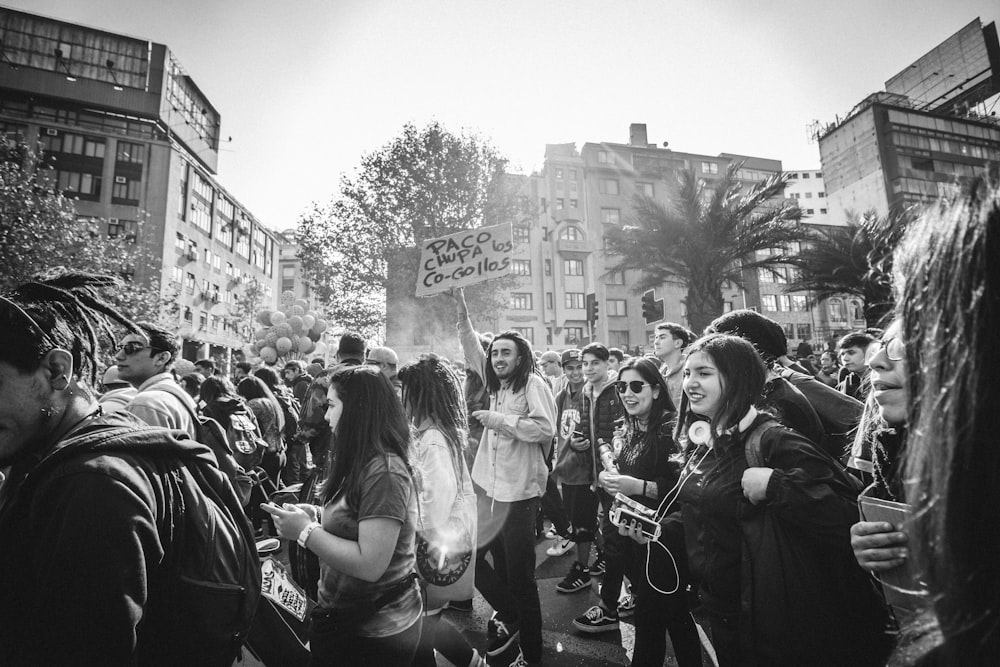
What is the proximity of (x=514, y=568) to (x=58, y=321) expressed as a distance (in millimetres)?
2794

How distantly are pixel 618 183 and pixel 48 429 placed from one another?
4302 centimetres

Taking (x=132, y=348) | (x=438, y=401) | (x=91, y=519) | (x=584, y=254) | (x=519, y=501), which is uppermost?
(x=584, y=254)

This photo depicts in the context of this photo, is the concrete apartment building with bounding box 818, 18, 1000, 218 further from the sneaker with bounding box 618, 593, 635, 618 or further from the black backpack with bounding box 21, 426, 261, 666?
the black backpack with bounding box 21, 426, 261, 666

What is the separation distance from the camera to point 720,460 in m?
2.03

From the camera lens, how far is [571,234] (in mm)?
39688

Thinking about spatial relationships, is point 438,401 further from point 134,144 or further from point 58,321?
point 134,144

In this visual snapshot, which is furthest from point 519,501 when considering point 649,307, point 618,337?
point 618,337

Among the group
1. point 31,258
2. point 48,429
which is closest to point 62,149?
point 31,258

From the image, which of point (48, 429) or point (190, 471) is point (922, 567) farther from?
point (48, 429)

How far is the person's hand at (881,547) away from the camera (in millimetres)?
1057

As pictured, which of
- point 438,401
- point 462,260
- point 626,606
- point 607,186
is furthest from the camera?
point 607,186

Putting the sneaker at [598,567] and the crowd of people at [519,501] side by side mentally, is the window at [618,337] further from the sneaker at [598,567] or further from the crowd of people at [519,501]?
the crowd of people at [519,501]

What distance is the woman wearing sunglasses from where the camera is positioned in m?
2.49

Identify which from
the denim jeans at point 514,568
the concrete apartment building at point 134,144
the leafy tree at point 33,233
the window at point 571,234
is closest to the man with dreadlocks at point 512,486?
the denim jeans at point 514,568
